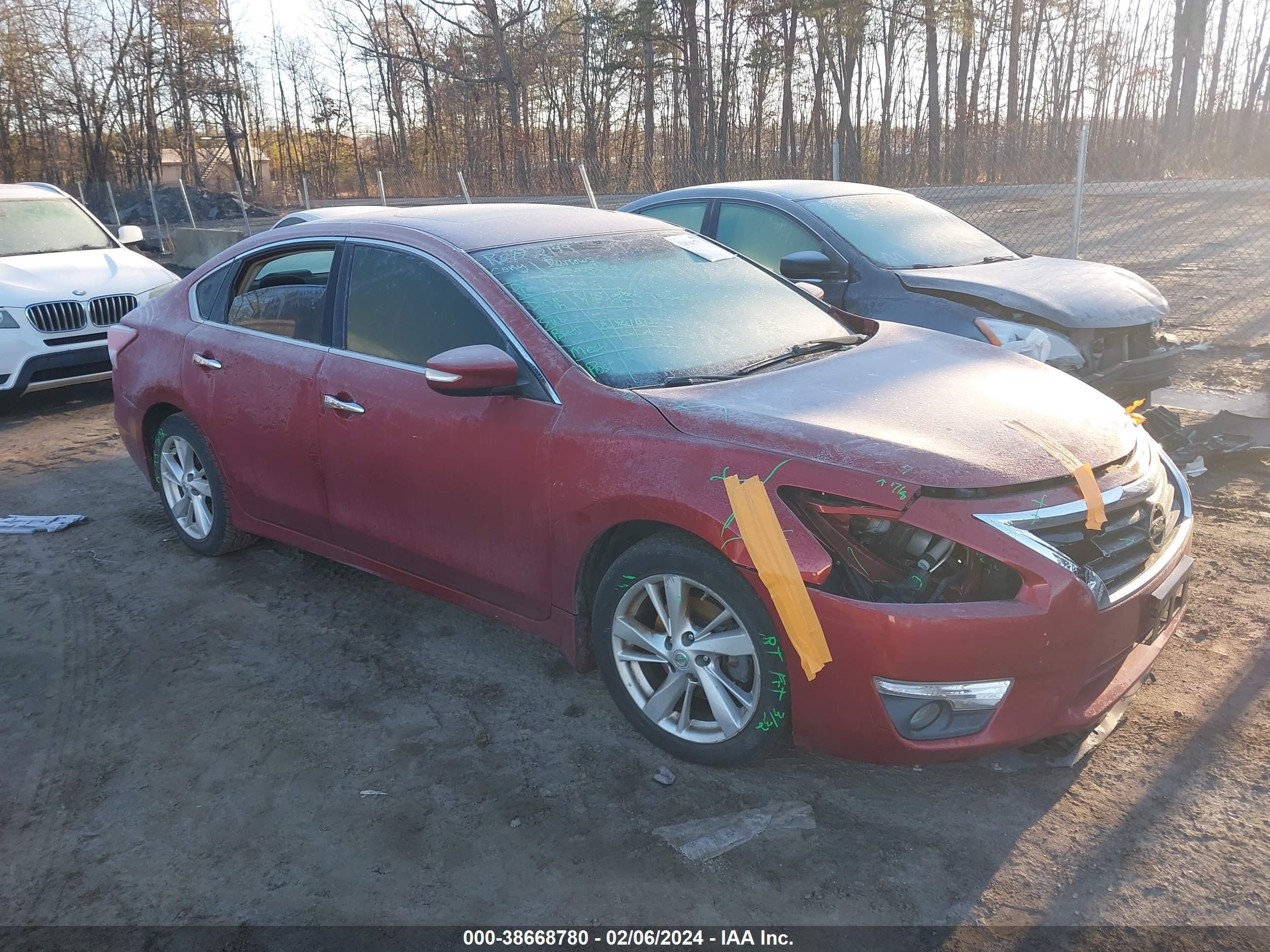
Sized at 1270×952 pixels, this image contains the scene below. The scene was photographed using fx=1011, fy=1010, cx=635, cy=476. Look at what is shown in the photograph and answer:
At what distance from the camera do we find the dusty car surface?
625 centimetres

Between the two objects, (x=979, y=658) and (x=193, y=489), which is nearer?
(x=979, y=658)

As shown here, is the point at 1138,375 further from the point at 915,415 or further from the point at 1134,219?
the point at 1134,219

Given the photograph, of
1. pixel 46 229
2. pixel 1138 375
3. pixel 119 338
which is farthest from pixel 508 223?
pixel 46 229

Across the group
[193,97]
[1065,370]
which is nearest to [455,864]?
[1065,370]

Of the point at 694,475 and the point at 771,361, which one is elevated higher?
the point at 771,361

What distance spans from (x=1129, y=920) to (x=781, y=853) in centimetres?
89

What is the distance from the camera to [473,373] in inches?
133

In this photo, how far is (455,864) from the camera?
2867 millimetres

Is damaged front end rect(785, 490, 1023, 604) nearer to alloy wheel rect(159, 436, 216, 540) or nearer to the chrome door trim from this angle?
the chrome door trim

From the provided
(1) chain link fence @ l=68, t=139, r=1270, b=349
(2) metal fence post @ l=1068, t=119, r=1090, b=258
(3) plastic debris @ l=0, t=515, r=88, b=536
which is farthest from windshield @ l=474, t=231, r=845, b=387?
(2) metal fence post @ l=1068, t=119, r=1090, b=258

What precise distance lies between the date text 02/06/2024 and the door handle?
2.09 meters

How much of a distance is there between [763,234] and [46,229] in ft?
23.2

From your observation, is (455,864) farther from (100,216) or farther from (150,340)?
(100,216)

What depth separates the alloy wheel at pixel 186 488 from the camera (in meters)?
5.09
